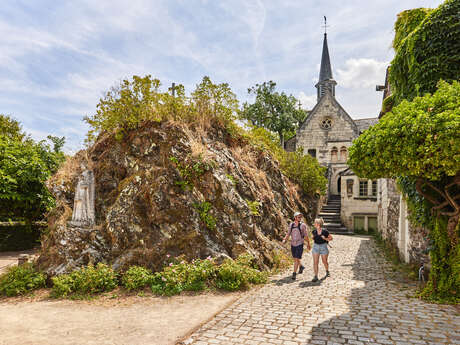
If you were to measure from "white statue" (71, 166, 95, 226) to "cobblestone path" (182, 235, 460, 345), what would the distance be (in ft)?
15.6

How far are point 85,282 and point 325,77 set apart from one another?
3838cm

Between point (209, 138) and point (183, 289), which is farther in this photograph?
point (209, 138)

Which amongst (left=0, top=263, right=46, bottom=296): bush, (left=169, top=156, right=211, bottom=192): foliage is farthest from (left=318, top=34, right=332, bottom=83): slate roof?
(left=0, top=263, right=46, bottom=296): bush

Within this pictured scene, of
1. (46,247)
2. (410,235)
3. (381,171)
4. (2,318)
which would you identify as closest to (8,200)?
(46,247)

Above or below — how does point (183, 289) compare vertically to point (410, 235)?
below

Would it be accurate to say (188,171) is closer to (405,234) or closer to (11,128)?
(405,234)

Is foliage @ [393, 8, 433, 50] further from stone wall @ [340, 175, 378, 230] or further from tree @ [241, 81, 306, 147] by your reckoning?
tree @ [241, 81, 306, 147]

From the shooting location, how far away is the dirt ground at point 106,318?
4.31m

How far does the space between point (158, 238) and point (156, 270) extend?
825 millimetres

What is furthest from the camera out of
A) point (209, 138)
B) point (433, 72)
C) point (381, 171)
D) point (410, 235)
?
point (209, 138)

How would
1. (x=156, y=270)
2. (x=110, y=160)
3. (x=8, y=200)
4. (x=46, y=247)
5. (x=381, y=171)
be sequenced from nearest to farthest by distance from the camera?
(x=381, y=171)
(x=156, y=270)
(x=46, y=247)
(x=110, y=160)
(x=8, y=200)

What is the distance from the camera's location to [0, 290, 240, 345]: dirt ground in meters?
4.31

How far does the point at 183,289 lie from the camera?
6461 mm

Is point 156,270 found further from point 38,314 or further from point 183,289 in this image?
point 38,314
